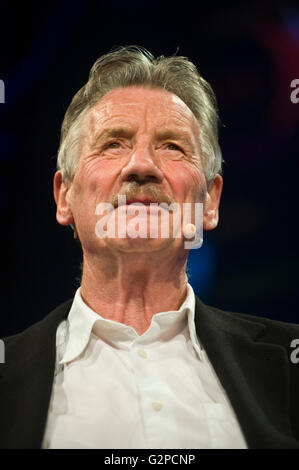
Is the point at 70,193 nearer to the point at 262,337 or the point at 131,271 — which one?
the point at 131,271

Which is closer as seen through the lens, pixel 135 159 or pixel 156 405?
pixel 156 405

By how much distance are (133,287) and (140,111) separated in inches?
23.8

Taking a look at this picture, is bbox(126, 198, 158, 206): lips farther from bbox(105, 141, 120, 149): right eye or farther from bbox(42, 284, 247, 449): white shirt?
bbox(42, 284, 247, 449): white shirt

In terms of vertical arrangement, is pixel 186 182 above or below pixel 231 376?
above

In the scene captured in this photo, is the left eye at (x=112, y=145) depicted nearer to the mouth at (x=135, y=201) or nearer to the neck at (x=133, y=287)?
the mouth at (x=135, y=201)

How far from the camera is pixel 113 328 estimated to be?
1.64 meters

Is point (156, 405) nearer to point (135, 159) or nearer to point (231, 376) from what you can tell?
point (231, 376)

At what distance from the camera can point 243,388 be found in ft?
5.10

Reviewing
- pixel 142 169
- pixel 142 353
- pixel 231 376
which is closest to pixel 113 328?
pixel 142 353

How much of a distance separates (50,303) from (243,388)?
2.83 ft

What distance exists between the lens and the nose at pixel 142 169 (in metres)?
1.66

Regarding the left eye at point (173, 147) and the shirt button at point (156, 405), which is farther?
the left eye at point (173, 147)

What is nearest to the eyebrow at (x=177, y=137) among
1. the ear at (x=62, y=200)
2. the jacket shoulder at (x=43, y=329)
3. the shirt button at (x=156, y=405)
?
the ear at (x=62, y=200)
